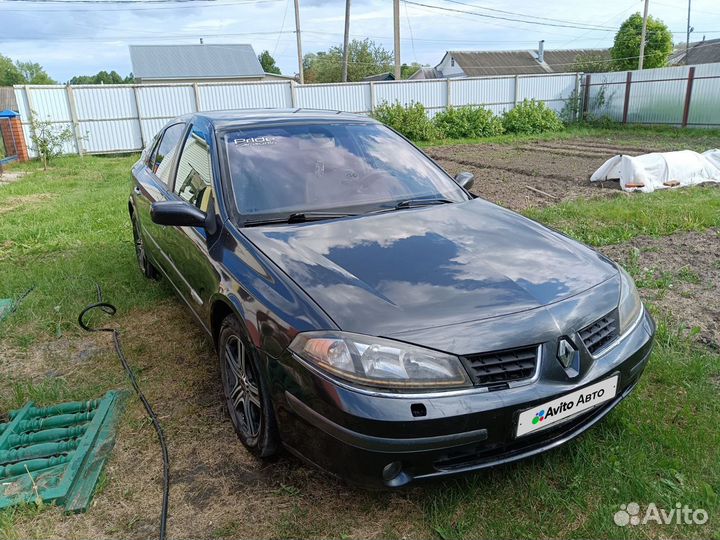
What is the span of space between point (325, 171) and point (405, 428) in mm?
1825

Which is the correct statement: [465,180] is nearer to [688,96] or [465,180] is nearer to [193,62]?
[688,96]

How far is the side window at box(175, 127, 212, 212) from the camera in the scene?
3120mm

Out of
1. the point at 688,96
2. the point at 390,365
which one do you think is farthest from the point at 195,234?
the point at 688,96

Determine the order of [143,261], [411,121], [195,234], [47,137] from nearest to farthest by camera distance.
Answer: [195,234]
[143,261]
[47,137]
[411,121]

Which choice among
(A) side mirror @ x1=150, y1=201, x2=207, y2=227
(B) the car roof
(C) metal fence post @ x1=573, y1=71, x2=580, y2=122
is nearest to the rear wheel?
(B) the car roof

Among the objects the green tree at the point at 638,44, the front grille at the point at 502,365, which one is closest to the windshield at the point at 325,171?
the front grille at the point at 502,365

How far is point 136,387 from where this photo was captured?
3.32m

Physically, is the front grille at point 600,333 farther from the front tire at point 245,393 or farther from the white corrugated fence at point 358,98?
the white corrugated fence at point 358,98

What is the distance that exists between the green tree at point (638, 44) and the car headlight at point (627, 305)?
38668mm

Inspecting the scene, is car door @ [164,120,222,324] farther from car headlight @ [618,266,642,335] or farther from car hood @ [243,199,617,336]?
car headlight @ [618,266,642,335]

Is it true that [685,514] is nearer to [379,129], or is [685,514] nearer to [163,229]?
[379,129]

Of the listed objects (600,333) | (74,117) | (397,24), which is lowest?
(600,333)

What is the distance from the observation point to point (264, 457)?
8.05 ft

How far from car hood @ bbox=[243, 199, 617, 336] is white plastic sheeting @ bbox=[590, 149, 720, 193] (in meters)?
7.07
